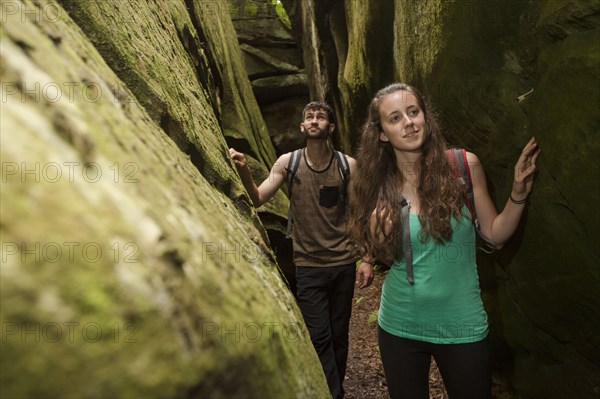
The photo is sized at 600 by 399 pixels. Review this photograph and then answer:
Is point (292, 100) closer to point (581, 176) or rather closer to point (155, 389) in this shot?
point (581, 176)

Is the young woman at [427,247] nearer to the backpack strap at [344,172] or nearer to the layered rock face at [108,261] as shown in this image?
the layered rock face at [108,261]

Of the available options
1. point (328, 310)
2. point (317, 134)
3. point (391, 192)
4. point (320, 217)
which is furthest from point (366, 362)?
point (391, 192)

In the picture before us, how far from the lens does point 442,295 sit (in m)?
2.66

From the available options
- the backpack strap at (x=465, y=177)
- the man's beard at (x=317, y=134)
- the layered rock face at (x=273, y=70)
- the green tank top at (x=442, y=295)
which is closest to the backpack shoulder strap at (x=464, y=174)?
the backpack strap at (x=465, y=177)

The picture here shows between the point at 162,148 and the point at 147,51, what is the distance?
3.43 ft

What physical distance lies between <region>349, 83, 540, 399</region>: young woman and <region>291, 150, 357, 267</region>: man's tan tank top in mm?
1499

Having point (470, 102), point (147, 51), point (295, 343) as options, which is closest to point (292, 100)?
point (470, 102)

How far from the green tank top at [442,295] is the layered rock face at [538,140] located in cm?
71

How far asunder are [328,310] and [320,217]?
103cm

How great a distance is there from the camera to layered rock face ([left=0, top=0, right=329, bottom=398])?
879 mm

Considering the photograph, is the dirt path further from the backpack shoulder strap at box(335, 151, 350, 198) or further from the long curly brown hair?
the long curly brown hair

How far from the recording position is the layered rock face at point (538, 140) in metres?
2.55

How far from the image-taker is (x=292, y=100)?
17234mm

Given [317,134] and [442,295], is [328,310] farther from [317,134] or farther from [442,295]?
[442,295]
